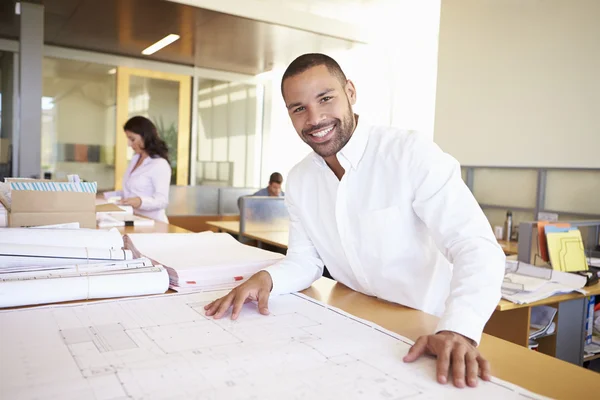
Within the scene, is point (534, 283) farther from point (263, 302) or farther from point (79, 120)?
point (79, 120)

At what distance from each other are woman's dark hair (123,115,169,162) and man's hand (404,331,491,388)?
3208mm

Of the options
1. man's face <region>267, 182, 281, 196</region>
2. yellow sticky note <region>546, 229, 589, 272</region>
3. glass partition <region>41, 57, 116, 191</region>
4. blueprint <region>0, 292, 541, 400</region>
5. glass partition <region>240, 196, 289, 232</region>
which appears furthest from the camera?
glass partition <region>41, 57, 116, 191</region>

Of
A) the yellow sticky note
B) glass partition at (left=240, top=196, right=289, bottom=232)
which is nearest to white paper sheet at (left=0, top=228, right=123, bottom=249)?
the yellow sticky note

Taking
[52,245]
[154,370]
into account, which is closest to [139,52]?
[52,245]

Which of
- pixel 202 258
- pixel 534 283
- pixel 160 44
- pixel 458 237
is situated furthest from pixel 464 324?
pixel 160 44

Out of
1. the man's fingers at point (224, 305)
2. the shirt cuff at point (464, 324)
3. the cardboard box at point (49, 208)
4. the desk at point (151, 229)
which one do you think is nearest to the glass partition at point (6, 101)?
the desk at point (151, 229)

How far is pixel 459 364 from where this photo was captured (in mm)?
740

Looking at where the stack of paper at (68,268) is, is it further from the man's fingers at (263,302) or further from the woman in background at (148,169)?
the woman in background at (148,169)

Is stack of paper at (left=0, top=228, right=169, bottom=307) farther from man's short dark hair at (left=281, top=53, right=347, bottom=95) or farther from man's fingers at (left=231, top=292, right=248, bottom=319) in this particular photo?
man's short dark hair at (left=281, top=53, right=347, bottom=95)

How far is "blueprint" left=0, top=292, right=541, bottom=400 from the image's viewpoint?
67 cm

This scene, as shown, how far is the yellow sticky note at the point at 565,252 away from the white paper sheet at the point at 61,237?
2335mm

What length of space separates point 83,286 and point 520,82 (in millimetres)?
4338

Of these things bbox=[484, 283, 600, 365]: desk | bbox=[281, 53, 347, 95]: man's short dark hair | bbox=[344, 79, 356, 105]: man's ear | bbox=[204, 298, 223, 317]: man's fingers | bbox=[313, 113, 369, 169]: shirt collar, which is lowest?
bbox=[484, 283, 600, 365]: desk

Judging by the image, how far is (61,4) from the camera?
15.8ft
